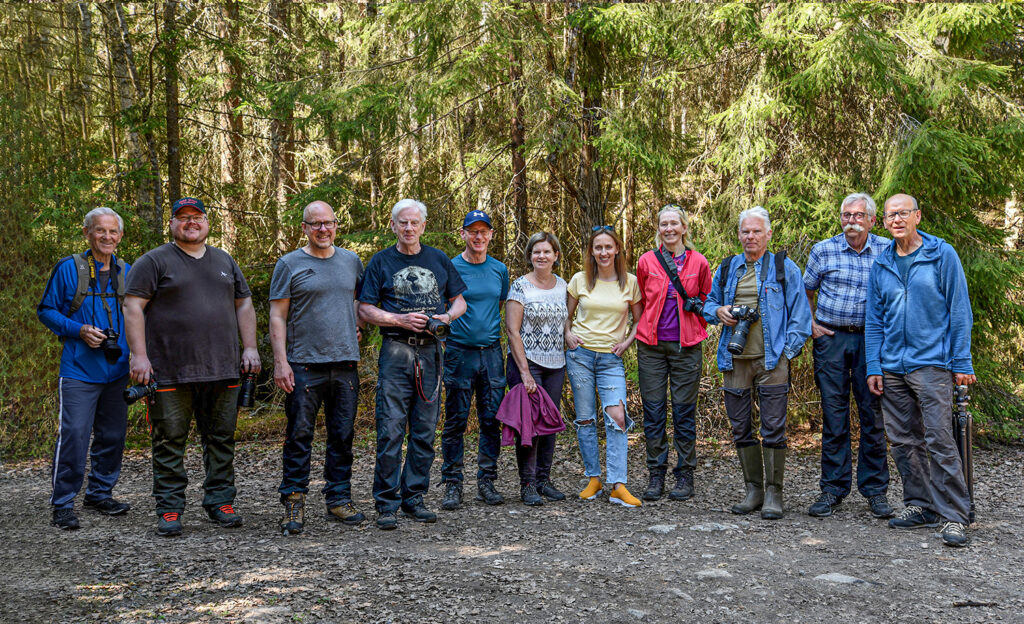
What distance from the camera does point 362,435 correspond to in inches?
344

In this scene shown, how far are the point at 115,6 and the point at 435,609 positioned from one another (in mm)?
8316

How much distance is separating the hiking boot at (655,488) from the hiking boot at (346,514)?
7.08 feet

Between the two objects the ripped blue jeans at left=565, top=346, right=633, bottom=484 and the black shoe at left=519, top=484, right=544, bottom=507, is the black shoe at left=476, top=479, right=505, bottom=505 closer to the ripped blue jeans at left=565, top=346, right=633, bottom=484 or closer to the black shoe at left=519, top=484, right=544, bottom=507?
the black shoe at left=519, top=484, right=544, bottom=507

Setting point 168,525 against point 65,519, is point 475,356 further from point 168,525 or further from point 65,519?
point 65,519

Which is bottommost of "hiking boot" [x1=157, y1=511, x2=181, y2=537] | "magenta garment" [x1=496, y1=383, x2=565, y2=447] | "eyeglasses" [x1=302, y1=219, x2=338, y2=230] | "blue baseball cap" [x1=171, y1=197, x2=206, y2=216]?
"hiking boot" [x1=157, y1=511, x2=181, y2=537]

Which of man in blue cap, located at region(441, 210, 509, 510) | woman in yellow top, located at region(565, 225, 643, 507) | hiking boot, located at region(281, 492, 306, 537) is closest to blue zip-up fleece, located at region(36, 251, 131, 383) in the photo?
hiking boot, located at region(281, 492, 306, 537)

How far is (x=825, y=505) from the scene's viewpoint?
529cm

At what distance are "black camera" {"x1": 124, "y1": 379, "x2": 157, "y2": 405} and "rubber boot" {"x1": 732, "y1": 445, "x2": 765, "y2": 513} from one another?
4.02 meters

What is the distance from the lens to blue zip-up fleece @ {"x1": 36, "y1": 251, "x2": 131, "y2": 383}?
521cm

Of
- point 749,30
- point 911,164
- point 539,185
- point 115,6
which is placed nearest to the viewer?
point 911,164

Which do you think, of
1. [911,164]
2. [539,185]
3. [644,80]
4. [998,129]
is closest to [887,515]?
[911,164]

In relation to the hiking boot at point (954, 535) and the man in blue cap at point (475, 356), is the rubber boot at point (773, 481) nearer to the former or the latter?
the hiking boot at point (954, 535)

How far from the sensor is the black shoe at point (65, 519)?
5.12 meters

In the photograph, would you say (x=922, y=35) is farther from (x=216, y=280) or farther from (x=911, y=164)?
(x=216, y=280)
